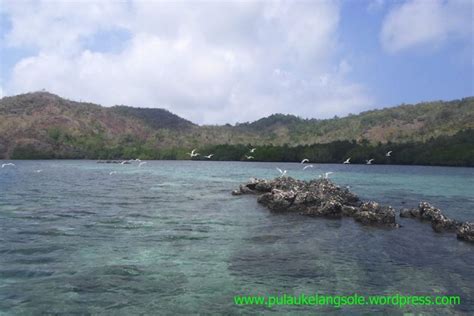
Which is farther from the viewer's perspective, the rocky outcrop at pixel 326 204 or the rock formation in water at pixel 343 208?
the rocky outcrop at pixel 326 204

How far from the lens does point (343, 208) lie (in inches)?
941

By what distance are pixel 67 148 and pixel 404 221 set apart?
548 feet

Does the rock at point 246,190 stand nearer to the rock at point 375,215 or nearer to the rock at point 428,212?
the rock at point 375,215

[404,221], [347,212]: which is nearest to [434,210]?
[404,221]

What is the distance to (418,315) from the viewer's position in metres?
9.14

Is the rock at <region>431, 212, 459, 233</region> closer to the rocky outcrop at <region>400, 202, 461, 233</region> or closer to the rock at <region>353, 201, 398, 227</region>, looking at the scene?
the rocky outcrop at <region>400, 202, 461, 233</region>

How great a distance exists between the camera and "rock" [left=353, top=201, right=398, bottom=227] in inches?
810

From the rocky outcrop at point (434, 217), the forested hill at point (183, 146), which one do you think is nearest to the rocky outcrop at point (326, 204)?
the rocky outcrop at point (434, 217)

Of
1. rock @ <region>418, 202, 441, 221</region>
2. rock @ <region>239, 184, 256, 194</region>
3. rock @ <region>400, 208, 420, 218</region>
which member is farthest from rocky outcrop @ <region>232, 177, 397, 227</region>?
rock @ <region>239, 184, 256, 194</region>

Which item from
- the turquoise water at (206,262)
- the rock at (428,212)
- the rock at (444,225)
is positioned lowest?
the turquoise water at (206,262)

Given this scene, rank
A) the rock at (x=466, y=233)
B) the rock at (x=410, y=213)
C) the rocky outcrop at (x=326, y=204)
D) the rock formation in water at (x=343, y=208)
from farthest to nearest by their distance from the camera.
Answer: the rock at (x=410, y=213), the rocky outcrop at (x=326, y=204), the rock formation in water at (x=343, y=208), the rock at (x=466, y=233)

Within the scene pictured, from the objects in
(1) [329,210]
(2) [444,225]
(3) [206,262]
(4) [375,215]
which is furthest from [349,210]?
(3) [206,262]

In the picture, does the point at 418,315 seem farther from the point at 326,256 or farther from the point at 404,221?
the point at 404,221

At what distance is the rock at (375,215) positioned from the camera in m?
20.6
